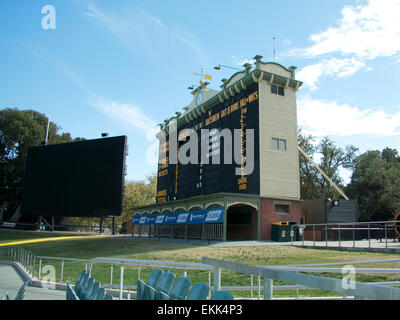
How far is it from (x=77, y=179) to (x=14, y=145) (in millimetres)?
24542

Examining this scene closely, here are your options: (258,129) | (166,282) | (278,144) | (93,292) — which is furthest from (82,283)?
(278,144)

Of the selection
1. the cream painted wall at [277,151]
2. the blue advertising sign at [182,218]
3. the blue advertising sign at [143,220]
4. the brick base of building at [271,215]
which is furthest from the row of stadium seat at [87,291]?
the blue advertising sign at [143,220]

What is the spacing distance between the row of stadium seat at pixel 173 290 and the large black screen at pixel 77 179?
21050 millimetres

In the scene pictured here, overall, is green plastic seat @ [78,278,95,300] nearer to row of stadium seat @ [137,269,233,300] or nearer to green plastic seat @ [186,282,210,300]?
row of stadium seat @ [137,269,233,300]

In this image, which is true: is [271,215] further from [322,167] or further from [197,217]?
[322,167]

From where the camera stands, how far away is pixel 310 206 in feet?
88.0

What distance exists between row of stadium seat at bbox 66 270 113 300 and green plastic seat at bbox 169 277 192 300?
689 millimetres

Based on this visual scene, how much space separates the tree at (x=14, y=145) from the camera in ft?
150

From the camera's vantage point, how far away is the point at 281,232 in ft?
73.6

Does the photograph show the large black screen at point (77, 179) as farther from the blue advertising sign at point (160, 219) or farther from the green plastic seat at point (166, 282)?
the green plastic seat at point (166, 282)
